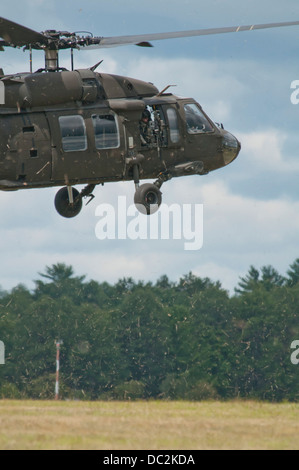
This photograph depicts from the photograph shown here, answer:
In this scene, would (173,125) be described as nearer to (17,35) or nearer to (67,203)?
(67,203)

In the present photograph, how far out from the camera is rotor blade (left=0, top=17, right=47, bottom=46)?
2422 centimetres

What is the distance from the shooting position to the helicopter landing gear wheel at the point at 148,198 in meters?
27.3

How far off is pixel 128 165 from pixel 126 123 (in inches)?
45.2

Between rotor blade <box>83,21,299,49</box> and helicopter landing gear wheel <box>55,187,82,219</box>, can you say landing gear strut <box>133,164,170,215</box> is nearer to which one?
helicopter landing gear wheel <box>55,187,82,219</box>

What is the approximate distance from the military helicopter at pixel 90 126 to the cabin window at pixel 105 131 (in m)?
0.03

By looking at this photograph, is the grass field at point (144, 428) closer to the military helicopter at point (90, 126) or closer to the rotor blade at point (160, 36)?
the military helicopter at point (90, 126)

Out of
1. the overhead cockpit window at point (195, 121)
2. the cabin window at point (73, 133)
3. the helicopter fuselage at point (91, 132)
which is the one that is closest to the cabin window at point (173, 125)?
the helicopter fuselage at point (91, 132)

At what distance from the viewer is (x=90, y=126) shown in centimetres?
2659

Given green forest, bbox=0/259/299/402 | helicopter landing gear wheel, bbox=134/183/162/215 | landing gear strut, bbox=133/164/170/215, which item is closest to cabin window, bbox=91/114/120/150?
landing gear strut, bbox=133/164/170/215

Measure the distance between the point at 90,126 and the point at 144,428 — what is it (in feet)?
31.5

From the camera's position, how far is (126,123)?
27203 mm

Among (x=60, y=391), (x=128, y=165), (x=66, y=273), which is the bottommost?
(x=60, y=391)

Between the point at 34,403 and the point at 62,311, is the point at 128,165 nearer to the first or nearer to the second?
the point at 34,403
